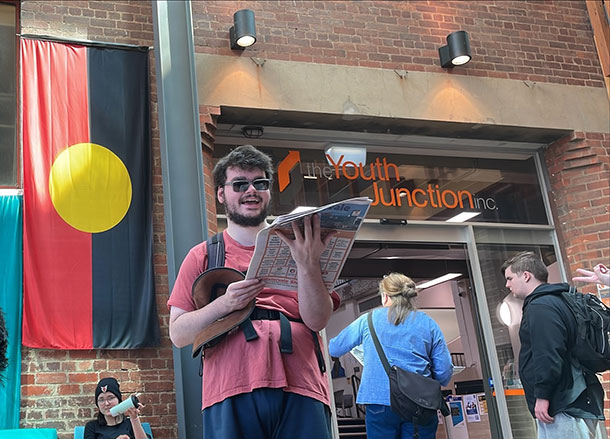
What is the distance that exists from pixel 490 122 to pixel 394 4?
1744mm

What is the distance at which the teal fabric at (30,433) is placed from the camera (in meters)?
5.29

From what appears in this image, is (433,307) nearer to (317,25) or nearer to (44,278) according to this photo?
(317,25)

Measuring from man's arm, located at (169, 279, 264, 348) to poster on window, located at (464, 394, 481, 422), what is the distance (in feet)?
20.5

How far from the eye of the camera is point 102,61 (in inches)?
268

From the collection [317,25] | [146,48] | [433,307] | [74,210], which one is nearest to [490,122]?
[317,25]

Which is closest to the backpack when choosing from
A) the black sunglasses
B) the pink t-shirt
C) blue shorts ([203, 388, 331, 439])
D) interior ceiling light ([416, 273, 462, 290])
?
the pink t-shirt

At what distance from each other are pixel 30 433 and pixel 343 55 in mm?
4844

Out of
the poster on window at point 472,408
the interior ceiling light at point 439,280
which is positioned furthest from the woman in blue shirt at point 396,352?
the poster on window at point 472,408

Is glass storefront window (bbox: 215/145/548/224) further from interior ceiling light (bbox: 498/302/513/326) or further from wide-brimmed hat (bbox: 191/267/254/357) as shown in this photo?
wide-brimmed hat (bbox: 191/267/254/357)

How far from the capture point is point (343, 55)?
7.79 m

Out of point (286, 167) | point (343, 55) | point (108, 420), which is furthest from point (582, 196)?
point (108, 420)

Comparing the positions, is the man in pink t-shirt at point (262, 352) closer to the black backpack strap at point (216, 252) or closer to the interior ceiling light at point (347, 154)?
the black backpack strap at point (216, 252)

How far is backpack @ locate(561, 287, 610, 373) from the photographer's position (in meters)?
4.42

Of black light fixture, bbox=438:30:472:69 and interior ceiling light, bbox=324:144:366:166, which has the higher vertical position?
black light fixture, bbox=438:30:472:69
